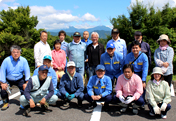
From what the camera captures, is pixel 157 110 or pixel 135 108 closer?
pixel 157 110

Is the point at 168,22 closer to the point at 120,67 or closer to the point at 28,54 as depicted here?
the point at 120,67

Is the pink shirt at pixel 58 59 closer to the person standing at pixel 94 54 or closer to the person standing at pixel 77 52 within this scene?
the person standing at pixel 77 52

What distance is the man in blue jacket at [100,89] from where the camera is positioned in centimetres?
391

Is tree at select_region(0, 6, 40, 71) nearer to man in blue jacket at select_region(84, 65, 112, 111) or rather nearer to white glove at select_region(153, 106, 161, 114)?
man in blue jacket at select_region(84, 65, 112, 111)

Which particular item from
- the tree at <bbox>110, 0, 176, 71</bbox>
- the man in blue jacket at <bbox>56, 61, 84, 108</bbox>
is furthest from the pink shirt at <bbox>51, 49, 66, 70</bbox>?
the tree at <bbox>110, 0, 176, 71</bbox>

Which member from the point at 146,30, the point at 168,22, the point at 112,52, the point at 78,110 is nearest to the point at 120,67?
the point at 112,52

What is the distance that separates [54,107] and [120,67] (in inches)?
87.1

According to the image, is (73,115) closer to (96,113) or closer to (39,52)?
(96,113)

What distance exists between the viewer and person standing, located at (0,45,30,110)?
13.6 ft

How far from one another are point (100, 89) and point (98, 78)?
0.98ft

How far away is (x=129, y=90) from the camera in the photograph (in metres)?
3.84

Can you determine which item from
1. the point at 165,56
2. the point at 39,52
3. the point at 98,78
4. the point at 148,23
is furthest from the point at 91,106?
the point at 148,23

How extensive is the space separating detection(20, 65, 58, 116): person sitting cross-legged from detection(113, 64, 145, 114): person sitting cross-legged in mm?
1725

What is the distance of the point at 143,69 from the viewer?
410cm
